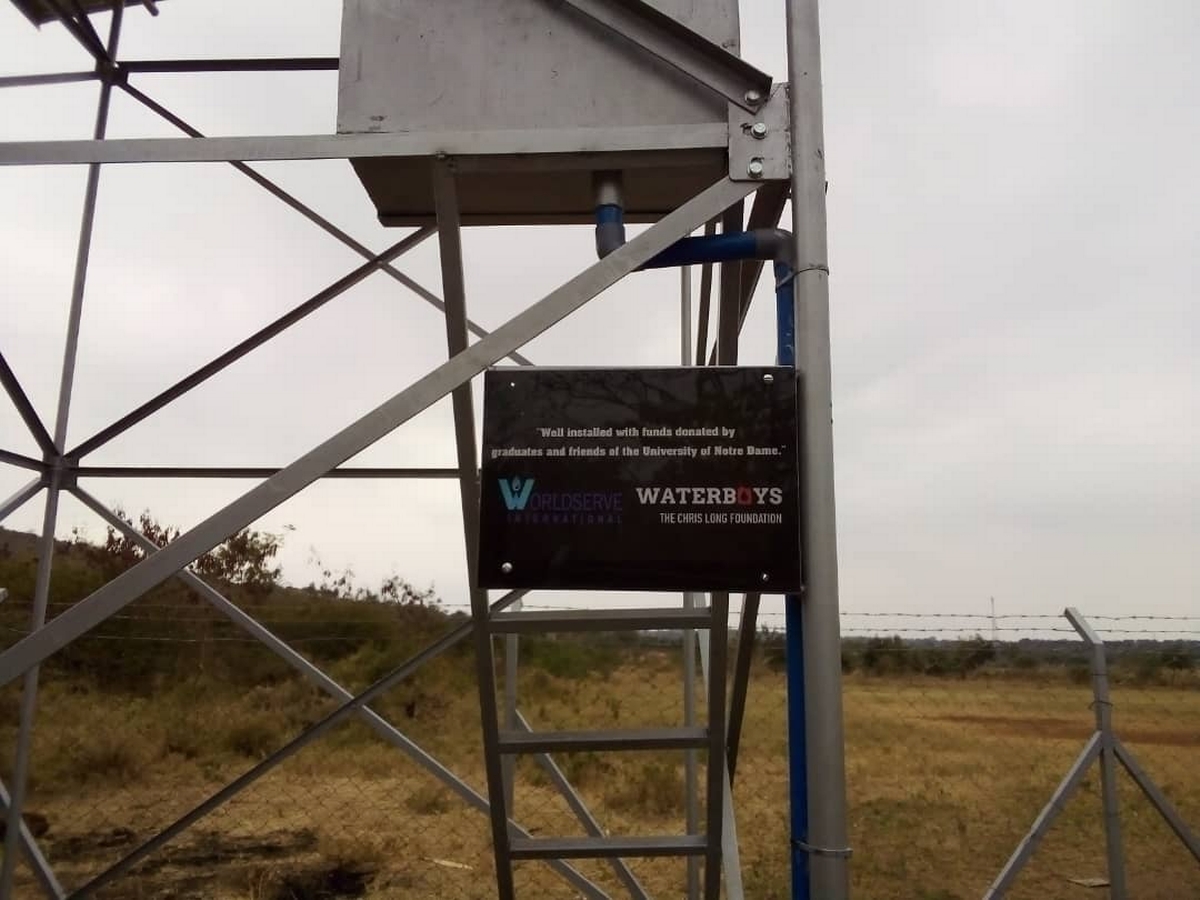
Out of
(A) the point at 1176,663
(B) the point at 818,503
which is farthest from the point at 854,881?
(B) the point at 818,503

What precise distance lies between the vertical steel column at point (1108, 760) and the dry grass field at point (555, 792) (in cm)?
Result: 302

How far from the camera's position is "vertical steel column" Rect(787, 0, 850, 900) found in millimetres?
1953

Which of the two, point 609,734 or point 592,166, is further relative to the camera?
point 609,734

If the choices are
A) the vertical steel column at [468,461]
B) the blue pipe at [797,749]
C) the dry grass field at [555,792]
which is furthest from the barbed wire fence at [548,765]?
the blue pipe at [797,749]

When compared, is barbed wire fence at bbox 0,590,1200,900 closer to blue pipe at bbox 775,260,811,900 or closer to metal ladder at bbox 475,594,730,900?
metal ladder at bbox 475,594,730,900

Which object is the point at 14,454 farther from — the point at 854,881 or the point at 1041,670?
the point at 1041,670

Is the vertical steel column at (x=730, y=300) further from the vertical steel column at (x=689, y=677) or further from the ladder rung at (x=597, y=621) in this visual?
the vertical steel column at (x=689, y=677)

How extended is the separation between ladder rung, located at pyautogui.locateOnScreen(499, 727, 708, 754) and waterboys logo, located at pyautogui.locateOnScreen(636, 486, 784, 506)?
1.62 meters

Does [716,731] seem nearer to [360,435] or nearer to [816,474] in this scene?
[816,474]

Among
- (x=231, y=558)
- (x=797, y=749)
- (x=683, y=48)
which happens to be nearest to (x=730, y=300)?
Result: (x=683, y=48)

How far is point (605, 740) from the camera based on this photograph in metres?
3.30

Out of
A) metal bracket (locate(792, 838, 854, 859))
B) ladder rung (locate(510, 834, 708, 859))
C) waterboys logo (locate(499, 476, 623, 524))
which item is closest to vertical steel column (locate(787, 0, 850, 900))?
metal bracket (locate(792, 838, 854, 859))

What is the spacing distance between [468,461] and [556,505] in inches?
37.3

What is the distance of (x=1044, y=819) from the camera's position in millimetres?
4469
